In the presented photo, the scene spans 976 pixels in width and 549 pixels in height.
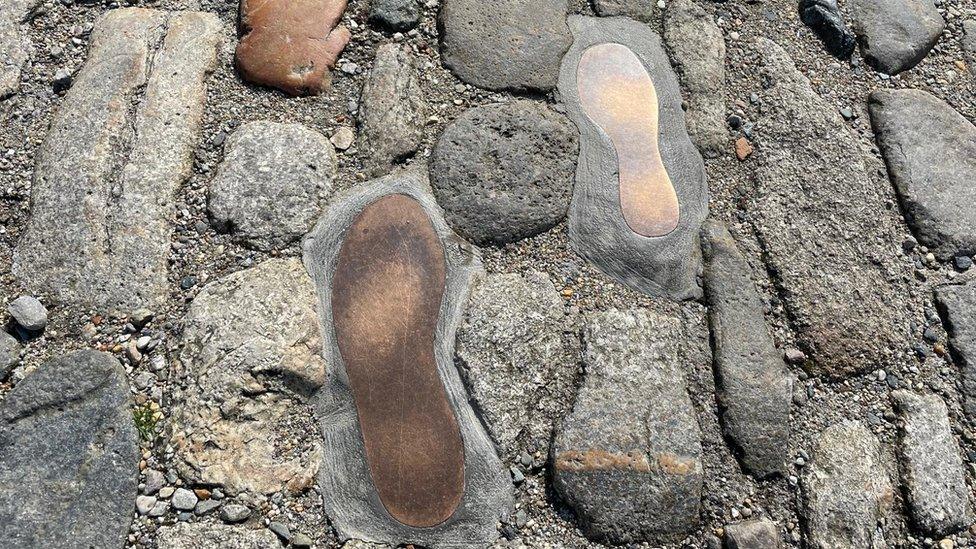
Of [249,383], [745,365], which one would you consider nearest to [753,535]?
[745,365]

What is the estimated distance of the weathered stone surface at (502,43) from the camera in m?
2.09

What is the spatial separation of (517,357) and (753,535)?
66 cm

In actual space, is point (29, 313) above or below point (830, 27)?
below

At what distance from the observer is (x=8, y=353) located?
1737mm

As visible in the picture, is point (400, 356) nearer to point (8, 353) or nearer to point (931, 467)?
point (8, 353)

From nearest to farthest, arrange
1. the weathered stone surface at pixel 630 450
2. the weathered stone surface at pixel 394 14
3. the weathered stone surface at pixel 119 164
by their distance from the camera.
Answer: the weathered stone surface at pixel 630 450 < the weathered stone surface at pixel 119 164 < the weathered stone surface at pixel 394 14

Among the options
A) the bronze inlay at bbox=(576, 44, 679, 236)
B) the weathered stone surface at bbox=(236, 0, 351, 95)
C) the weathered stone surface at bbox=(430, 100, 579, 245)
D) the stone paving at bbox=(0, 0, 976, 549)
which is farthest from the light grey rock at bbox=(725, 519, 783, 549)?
the weathered stone surface at bbox=(236, 0, 351, 95)

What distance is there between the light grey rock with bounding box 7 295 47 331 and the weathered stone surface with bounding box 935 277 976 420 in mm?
2296

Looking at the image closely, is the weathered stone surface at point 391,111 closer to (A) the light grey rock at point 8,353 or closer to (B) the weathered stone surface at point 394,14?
(B) the weathered stone surface at point 394,14

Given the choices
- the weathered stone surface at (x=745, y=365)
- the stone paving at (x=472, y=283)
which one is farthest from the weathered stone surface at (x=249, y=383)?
the weathered stone surface at (x=745, y=365)

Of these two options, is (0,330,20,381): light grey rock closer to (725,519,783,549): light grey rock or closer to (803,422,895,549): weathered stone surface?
(725,519,783,549): light grey rock

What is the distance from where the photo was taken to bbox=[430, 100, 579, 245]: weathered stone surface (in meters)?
1.89

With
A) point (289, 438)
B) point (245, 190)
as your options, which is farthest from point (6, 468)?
point (245, 190)

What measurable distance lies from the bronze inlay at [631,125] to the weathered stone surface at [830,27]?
2.18 ft
